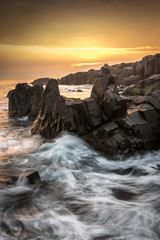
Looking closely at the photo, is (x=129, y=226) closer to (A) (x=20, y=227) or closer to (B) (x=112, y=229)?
(B) (x=112, y=229)

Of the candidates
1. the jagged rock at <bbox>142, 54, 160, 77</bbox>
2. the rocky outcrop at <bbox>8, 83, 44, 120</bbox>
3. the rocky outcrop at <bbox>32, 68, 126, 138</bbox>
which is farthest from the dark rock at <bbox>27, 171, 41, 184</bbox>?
the jagged rock at <bbox>142, 54, 160, 77</bbox>

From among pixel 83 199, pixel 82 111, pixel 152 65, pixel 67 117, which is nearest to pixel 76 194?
pixel 83 199

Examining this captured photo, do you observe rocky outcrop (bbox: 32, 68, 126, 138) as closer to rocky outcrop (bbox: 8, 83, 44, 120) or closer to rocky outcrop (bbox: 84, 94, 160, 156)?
rocky outcrop (bbox: 84, 94, 160, 156)

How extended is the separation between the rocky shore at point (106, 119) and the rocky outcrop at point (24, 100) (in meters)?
6.79

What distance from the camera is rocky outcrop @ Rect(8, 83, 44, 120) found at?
808 inches

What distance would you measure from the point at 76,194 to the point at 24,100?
16.2 meters

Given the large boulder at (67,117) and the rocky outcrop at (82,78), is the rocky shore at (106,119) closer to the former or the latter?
the large boulder at (67,117)

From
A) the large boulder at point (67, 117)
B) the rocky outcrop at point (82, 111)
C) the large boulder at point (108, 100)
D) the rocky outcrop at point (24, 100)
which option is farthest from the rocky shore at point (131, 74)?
the large boulder at point (108, 100)

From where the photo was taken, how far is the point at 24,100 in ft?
69.1

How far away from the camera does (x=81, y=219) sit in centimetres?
535

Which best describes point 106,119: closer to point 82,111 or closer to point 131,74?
point 82,111

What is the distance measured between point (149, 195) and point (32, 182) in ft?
13.9

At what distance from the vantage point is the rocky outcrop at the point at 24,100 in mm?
20525

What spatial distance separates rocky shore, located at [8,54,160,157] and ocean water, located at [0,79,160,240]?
1.78 feet
